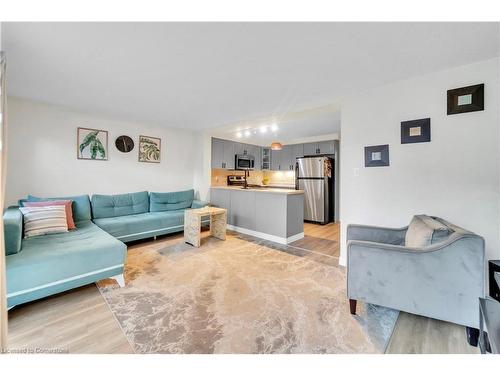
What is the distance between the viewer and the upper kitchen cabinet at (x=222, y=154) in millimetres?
5082

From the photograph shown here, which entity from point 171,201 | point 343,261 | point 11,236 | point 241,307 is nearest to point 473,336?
point 343,261

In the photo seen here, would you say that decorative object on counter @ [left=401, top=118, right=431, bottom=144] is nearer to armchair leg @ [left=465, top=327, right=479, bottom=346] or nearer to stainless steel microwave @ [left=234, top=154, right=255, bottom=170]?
armchair leg @ [left=465, top=327, right=479, bottom=346]

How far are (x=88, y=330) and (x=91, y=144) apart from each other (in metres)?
3.19

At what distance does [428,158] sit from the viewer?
6.88 feet

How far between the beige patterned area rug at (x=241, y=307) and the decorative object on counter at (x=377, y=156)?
4.54 ft

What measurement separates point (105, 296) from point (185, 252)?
1178mm

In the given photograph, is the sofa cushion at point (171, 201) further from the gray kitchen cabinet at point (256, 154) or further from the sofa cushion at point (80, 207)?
the gray kitchen cabinet at point (256, 154)

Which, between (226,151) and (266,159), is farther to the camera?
(266,159)

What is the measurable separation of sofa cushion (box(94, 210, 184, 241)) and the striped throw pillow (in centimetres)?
56

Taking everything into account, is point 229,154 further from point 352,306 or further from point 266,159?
point 352,306

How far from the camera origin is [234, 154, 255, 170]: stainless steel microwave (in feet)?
18.2

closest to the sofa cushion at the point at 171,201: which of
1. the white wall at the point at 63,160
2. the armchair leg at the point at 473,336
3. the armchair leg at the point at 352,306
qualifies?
the white wall at the point at 63,160

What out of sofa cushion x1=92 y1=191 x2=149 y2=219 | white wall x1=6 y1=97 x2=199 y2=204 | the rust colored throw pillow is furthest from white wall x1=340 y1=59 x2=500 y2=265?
white wall x1=6 y1=97 x2=199 y2=204
